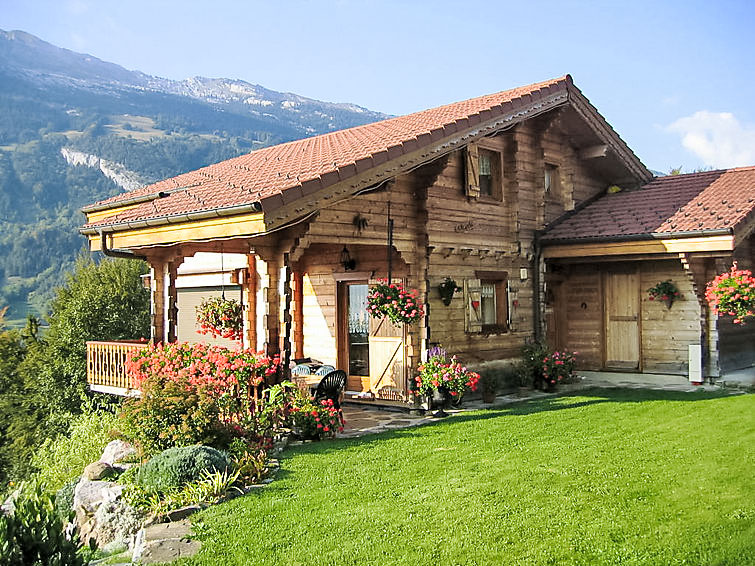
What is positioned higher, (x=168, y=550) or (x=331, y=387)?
(x=331, y=387)

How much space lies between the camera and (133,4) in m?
179

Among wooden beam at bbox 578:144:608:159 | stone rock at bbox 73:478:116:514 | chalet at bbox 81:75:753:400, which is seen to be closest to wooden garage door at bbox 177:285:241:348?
chalet at bbox 81:75:753:400

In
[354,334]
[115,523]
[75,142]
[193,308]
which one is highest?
[75,142]

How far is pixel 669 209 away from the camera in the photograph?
44.0 ft

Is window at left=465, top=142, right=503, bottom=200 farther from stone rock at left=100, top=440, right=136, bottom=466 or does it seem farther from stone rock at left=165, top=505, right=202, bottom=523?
stone rock at left=165, top=505, right=202, bottom=523

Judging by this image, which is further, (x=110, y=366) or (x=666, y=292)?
(x=110, y=366)

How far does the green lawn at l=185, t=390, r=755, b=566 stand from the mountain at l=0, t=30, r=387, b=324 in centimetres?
7987

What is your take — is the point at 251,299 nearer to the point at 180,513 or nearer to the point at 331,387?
the point at 331,387

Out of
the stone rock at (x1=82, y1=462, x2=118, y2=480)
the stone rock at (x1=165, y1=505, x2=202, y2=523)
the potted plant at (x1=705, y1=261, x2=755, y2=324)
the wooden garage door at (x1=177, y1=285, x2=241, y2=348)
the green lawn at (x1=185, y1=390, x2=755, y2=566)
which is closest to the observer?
the green lawn at (x1=185, y1=390, x2=755, y2=566)

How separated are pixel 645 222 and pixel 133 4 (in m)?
191

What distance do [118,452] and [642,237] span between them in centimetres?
913

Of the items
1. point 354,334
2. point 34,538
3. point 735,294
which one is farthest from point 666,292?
point 34,538

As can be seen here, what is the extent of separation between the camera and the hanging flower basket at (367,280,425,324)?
10352mm

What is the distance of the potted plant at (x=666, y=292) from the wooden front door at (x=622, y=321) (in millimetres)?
526
